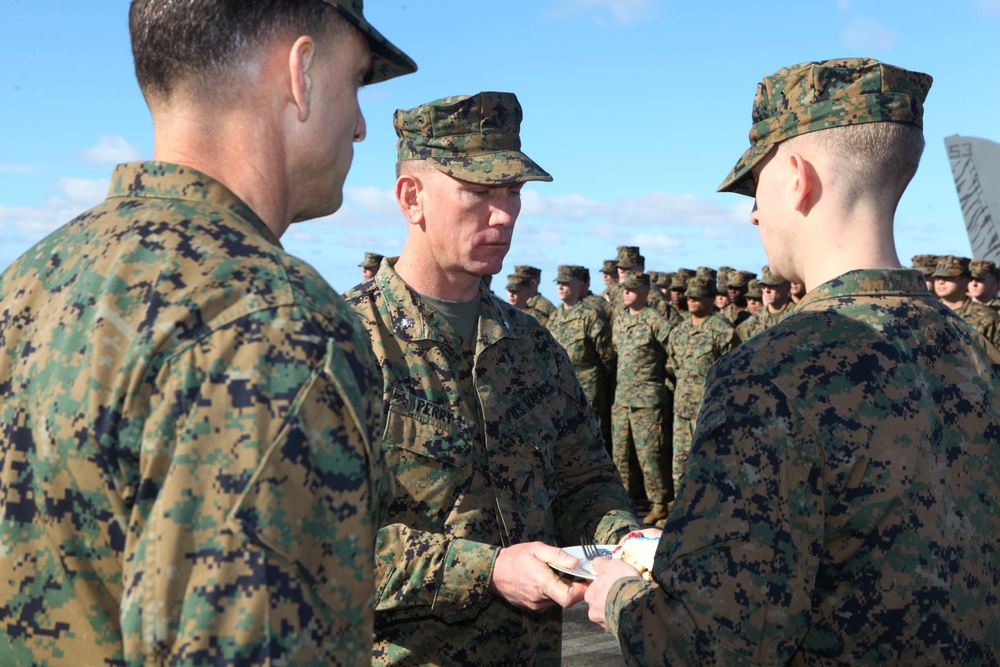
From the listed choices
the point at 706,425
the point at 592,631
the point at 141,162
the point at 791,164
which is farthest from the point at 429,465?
the point at 592,631

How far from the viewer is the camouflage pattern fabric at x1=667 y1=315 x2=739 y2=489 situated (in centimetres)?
1074

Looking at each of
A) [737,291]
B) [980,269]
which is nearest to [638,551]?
[980,269]

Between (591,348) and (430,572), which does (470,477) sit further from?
(591,348)

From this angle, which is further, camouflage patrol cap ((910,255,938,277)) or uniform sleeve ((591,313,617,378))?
camouflage patrol cap ((910,255,938,277))

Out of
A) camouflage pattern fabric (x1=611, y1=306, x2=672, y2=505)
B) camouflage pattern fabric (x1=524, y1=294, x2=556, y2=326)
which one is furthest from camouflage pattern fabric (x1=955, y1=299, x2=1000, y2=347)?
camouflage pattern fabric (x1=524, y1=294, x2=556, y2=326)

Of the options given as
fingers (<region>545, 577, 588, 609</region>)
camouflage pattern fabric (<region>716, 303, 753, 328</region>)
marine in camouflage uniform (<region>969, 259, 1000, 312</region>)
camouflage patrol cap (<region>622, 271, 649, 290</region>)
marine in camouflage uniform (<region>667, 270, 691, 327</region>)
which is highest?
marine in camouflage uniform (<region>667, 270, 691, 327</region>)

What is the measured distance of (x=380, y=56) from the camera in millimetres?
1556

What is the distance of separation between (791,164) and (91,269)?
1.45 metres

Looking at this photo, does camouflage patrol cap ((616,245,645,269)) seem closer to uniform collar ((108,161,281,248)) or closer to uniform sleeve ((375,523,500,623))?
uniform sleeve ((375,523,500,623))

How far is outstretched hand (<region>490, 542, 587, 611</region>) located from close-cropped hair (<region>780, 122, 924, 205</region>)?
1098 millimetres

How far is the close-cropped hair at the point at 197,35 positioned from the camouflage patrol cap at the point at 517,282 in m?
15.0

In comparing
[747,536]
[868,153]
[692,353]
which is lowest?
[747,536]

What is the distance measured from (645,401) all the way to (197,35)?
1081cm

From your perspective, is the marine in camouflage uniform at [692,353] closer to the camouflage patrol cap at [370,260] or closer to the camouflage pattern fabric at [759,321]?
the camouflage pattern fabric at [759,321]
